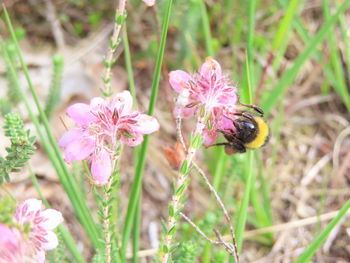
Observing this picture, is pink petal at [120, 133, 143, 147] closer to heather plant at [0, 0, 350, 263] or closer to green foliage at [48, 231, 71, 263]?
heather plant at [0, 0, 350, 263]

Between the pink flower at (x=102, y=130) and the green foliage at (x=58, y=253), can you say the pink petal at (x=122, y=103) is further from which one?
the green foliage at (x=58, y=253)

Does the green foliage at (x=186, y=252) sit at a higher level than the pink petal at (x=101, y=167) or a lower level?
lower

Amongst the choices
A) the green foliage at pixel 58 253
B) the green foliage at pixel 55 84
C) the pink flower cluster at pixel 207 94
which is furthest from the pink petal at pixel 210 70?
the green foliage at pixel 55 84

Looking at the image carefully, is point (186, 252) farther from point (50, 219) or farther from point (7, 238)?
point (7, 238)

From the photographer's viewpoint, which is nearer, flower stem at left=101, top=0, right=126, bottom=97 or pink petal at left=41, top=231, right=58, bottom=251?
pink petal at left=41, top=231, right=58, bottom=251

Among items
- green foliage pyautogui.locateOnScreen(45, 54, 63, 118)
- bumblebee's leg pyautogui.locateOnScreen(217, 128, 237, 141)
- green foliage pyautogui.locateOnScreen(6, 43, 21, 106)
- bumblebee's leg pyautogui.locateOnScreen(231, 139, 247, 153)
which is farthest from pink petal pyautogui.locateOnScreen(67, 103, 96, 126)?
green foliage pyautogui.locateOnScreen(6, 43, 21, 106)

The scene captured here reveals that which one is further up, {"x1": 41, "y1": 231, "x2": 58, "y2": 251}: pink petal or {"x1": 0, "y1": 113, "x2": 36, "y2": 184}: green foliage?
{"x1": 0, "y1": 113, "x2": 36, "y2": 184}: green foliage

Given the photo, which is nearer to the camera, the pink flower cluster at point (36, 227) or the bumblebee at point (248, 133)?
the pink flower cluster at point (36, 227)

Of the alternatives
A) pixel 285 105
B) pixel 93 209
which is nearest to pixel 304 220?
pixel 285 105
